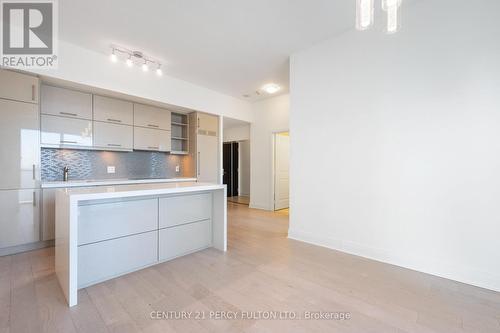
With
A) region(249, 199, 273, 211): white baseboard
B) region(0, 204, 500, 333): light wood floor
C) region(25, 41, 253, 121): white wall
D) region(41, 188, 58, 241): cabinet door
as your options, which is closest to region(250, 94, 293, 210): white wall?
region(249, 199, 273, 211): white baseboard

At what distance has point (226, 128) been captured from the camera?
6699 mm

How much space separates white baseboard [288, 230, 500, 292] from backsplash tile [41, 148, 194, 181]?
10.3ft

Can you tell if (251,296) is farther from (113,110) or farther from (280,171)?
(280,171)

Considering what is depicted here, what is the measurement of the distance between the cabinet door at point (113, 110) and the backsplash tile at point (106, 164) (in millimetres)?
619

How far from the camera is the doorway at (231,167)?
7.56 metres

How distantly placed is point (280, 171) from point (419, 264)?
3.48m

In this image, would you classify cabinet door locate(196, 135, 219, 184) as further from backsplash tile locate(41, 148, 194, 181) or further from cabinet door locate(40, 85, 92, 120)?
cabinet door locate(40, 85, 92, 120)

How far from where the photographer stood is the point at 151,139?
414 cm

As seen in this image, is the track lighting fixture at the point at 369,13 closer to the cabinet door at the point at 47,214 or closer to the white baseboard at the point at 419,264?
the white baseboard at the point at 419,264

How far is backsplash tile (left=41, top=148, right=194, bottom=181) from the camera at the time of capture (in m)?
3.31

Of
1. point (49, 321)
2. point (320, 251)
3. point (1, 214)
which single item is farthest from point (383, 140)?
Answer: point (1, 214)

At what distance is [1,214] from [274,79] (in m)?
4.51

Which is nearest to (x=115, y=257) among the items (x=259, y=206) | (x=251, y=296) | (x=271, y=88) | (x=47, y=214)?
(x=251, y=296)

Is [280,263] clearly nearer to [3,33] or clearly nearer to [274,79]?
[274,79]
